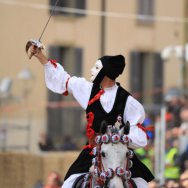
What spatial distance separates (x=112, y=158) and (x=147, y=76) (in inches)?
1046

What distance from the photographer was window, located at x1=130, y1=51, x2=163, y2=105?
3419 centimetres

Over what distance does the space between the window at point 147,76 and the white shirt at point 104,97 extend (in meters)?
23.8

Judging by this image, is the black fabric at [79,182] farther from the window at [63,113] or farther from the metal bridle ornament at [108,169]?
the window at [63,113]

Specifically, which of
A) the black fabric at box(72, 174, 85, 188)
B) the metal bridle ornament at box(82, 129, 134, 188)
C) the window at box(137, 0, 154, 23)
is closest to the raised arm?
the black fabric at box(72, 174, 85, 188)

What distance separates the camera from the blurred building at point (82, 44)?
30094mm

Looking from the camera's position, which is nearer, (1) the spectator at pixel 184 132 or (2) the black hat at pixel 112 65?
(2) the black hat at pixel 112 65

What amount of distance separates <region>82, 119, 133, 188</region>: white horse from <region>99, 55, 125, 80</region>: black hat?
0.68 metres

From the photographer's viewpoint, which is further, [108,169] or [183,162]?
[183,162]

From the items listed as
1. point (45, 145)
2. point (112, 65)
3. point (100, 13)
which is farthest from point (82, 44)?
point (112, 65)

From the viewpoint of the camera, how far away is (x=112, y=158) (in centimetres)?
916

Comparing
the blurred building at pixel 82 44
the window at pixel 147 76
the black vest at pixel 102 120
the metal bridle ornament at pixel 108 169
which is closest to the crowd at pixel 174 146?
the black vest at pixel 102 120

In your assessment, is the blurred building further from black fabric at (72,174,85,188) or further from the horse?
the horse

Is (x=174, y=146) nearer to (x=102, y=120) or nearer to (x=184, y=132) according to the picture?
(x=184, y=132)

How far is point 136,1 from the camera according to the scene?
34.5 metres
